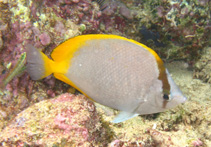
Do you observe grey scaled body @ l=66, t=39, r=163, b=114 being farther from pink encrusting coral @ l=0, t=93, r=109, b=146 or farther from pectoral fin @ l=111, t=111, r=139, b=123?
pink encrusting coral @ l=0, t=93, r=109, b=146

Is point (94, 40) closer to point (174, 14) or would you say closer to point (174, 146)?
point (174, 146)

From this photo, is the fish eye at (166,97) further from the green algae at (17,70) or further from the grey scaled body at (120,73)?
the green algae at (17,70)

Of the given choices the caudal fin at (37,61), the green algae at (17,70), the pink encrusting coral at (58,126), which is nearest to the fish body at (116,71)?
the caudal fin at (37,61)

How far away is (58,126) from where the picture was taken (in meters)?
1.88

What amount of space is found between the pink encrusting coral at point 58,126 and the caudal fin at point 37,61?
447mm

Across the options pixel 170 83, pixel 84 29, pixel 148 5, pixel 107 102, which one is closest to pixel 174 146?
pixel 170 83

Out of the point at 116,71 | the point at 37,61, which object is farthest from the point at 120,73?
the point at 37,61

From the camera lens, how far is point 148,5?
351 cm

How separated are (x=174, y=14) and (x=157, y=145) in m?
2.47

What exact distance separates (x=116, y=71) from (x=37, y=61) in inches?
38.8

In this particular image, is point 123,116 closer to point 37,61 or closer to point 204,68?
point 37,61

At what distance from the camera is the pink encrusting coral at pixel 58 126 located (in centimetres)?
177

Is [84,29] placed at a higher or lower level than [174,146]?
higher

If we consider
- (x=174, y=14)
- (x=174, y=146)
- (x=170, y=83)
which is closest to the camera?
(x=170, y=83)
